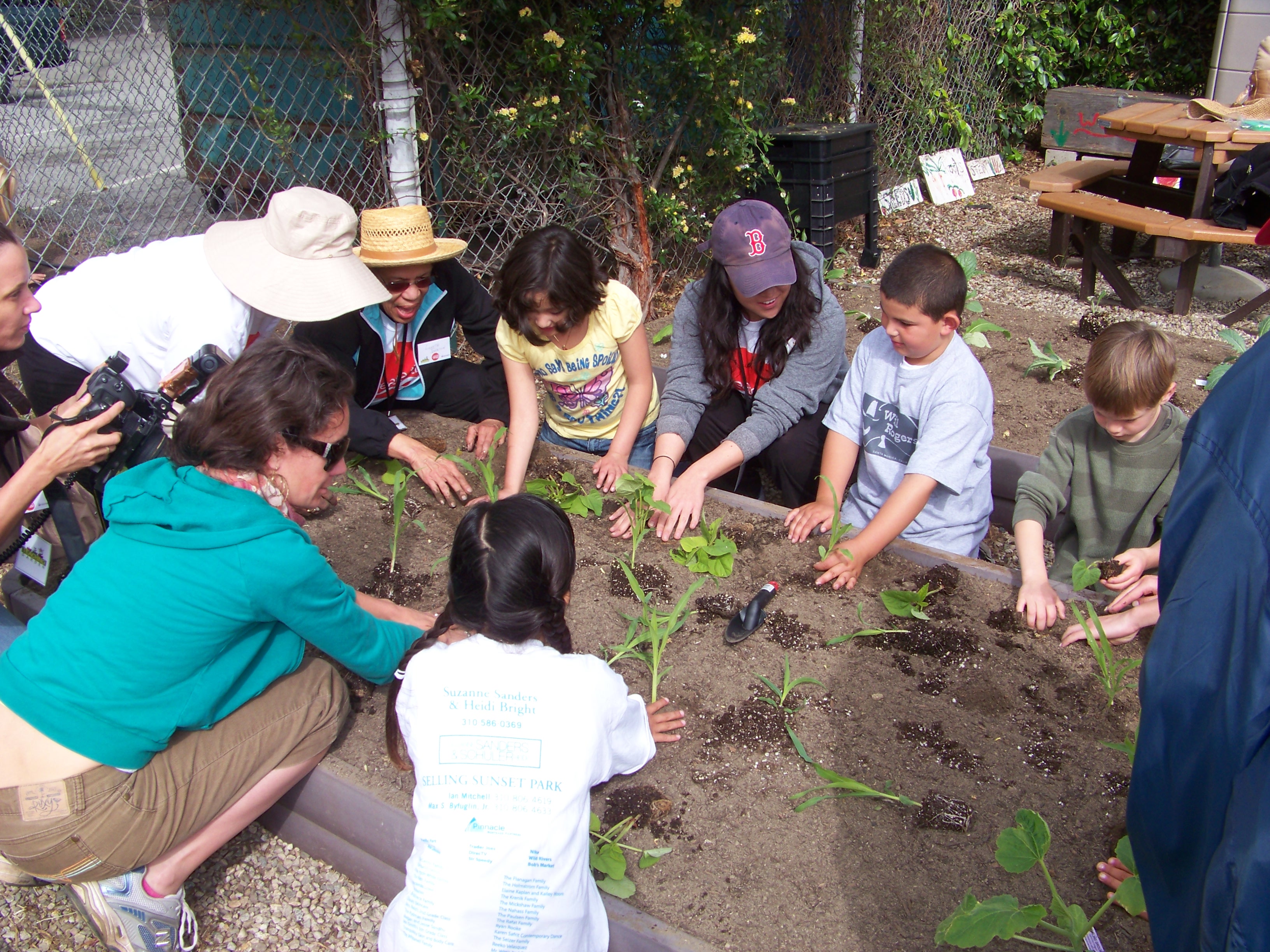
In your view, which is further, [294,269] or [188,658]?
[294,269]

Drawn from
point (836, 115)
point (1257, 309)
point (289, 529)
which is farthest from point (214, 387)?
point (836, 115)

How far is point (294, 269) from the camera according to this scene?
8.17ft

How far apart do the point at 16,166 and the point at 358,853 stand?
14.1 ft

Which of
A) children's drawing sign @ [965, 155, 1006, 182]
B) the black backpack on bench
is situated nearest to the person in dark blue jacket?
the black backpack on bench

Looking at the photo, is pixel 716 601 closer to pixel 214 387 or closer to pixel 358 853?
pixel 358 853

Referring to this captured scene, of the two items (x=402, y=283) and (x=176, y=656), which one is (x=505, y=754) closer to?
(x=176, y=656)

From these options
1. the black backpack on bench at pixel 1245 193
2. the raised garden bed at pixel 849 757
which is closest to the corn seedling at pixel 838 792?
the raised garden bed at pixel 849 757

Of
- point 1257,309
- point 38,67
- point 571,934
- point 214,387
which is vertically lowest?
point 1257,309

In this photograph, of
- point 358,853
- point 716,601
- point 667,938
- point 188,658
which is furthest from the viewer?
point 716,601

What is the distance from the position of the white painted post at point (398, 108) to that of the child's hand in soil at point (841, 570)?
8.72ft

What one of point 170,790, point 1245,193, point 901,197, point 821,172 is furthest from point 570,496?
point 901,197

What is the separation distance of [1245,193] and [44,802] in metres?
5.51

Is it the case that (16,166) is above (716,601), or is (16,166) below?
above

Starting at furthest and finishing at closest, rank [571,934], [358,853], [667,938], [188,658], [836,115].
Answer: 1. [836,115]
2. [358,853]
3. [188,658]
4. [667,938]
5. [571,934]
